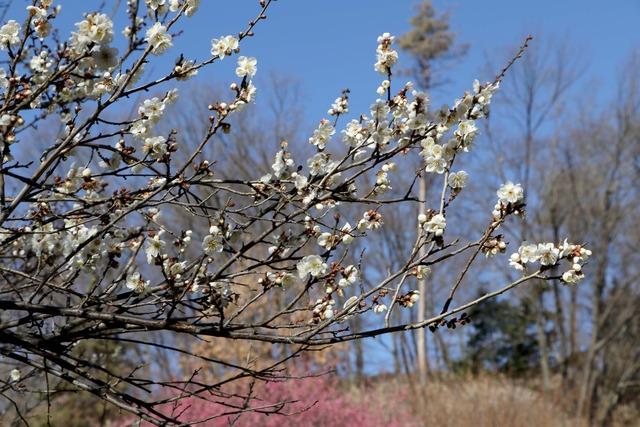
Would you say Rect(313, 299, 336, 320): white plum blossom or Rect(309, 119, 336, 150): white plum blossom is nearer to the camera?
Rect(313, 299, 336, 320): white plum blossom

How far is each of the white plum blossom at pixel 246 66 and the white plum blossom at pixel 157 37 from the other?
1.10ft

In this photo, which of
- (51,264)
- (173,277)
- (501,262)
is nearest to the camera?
(173,277)

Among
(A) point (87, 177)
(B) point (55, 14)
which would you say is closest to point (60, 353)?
(A) point (87, 177)

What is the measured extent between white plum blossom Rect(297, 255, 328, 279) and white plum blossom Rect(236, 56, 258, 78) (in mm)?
753

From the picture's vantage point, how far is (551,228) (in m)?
19.8

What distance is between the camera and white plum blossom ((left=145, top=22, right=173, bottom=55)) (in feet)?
7.88

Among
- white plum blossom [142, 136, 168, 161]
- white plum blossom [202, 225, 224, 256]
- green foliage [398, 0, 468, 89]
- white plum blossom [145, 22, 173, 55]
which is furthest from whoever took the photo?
green foliage [398, 0, 468, 89]

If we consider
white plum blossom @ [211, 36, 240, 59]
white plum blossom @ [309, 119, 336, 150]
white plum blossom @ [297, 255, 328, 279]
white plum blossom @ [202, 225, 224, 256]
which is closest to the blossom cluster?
white plum blossom @ [297, 255, 328, 279]

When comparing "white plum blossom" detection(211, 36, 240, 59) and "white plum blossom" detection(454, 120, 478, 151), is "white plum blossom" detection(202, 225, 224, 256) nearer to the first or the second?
"white plum blossom" detection(211, 36, 240, 59)

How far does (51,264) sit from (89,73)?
929 mm

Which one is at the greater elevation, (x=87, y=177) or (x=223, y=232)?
(x=87, y=177)

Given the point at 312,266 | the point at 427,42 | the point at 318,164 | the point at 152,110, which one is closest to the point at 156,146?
the point at 152,110

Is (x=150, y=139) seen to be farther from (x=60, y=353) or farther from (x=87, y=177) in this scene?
(x=60, y=353)

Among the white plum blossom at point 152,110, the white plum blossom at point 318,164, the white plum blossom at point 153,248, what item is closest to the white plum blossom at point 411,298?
the white plum blossom at point 318,164
